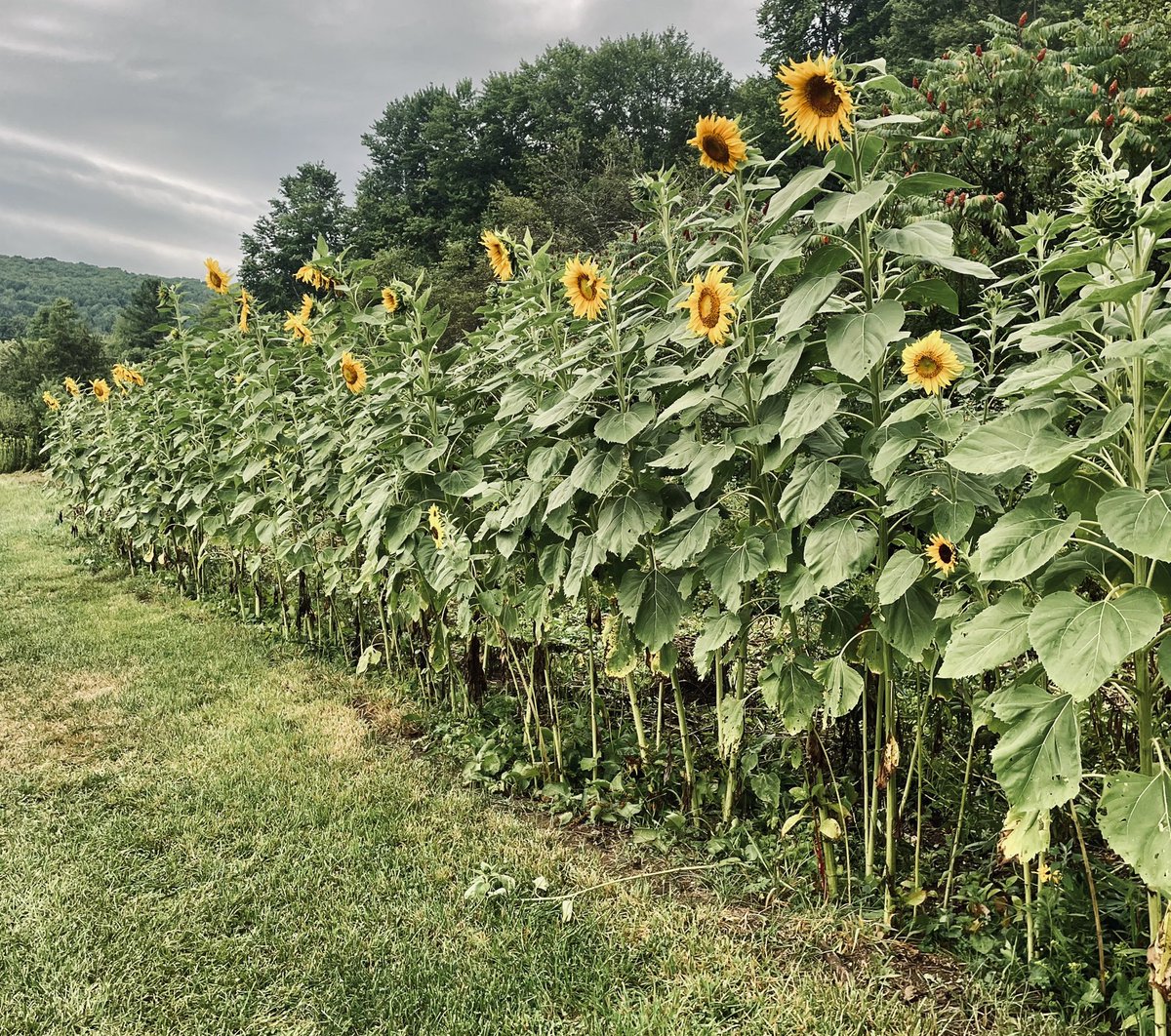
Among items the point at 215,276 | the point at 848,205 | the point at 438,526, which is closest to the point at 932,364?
the point at 848,205

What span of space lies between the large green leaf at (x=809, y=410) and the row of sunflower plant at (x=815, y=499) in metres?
0.01

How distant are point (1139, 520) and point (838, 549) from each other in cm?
58

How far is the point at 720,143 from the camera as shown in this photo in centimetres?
190

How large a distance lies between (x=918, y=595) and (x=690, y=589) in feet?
1.94

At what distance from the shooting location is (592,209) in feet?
72.2

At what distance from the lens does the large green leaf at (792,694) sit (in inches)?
78.1

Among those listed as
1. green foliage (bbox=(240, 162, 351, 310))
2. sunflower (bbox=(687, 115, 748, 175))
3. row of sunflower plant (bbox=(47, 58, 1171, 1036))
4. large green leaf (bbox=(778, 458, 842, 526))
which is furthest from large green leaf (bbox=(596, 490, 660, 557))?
green foliage (bbox=(240, 162, 351, 310))

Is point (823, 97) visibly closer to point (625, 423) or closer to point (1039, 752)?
point (625, 423)

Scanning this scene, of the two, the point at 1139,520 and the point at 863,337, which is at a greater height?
the point at 863,337

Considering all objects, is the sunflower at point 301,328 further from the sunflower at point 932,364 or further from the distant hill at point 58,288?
the distant hill at point 58,288

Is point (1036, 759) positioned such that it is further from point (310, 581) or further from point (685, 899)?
point (310, 581)

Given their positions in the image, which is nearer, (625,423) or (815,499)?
(815,499)

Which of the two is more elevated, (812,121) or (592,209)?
(592,209)

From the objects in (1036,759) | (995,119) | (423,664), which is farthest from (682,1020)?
(995,119)
